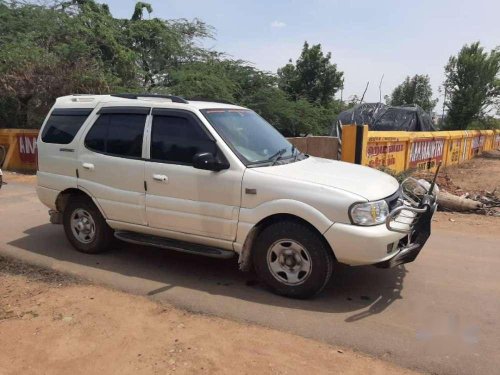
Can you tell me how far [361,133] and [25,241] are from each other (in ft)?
21.7

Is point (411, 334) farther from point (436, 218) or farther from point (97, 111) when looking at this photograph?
point (436, 218)

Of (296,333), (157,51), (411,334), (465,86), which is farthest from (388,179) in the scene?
(465,86)

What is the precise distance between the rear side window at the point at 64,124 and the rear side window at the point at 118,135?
0.88ft

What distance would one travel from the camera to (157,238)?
537cm

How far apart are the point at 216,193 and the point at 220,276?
3.35ft

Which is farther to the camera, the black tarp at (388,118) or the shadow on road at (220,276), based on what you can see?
the black tarp at (388,118)

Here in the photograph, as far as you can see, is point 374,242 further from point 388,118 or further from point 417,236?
point 388,118

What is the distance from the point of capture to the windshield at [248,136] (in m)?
4.95

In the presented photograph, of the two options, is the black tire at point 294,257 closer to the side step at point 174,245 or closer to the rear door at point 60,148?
the side step at point 174,245

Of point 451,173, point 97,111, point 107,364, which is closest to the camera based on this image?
point 107,364

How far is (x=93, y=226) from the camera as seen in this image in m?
5.90

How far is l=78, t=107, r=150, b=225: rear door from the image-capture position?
17.6 feet

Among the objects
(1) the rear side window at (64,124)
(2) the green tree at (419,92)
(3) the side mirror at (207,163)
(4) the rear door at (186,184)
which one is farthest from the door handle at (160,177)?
(2) the green tree at (419,92)

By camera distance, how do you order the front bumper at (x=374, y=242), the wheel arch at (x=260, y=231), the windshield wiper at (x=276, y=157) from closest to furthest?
1. the front bumper at (x=374, y=242)
2. the wheel arch at (x=260, y=231)
3. the windshield wiper at (x=276, y=157)
